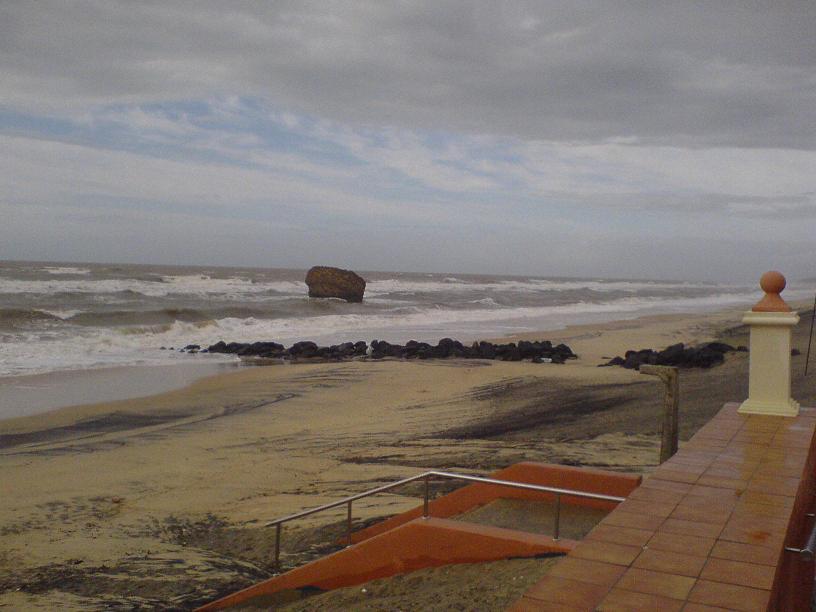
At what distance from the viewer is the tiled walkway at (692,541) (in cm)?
290

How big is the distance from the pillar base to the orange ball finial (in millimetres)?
792

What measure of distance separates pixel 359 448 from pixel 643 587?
7.76 meters

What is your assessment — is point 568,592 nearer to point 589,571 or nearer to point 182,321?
point 589,571

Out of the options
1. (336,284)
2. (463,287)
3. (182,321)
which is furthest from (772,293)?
(463,287)

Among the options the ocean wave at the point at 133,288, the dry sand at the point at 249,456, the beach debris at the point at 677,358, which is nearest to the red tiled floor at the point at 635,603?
the dry sand at the point at 249,456

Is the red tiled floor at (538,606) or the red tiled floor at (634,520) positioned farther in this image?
the red tiled floor at (634,520)

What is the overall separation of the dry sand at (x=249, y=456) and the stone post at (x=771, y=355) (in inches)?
80.2

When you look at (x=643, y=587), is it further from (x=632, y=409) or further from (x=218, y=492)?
(x=632, y=409)

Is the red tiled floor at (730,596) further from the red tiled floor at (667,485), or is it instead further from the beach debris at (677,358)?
the beach debris at (677,358)

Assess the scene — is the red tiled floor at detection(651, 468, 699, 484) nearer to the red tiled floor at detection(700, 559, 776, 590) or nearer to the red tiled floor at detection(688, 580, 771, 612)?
the red tiled floor at detection(700, 559, 776, 590)

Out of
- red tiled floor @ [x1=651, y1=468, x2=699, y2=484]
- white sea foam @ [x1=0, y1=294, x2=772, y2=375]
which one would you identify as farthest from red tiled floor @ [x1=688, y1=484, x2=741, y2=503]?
white sea foam @ [x1=0, y1=294, x2=772, y2=375]

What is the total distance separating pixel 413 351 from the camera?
917 inches

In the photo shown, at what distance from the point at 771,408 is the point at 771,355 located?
452 mm

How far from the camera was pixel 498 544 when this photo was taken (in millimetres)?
5016
